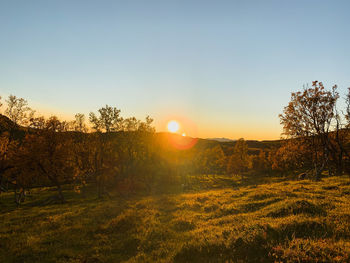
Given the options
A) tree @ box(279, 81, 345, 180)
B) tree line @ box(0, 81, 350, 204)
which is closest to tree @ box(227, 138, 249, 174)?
tree line @ box(0, 81, 350, 204)

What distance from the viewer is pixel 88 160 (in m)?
46.2

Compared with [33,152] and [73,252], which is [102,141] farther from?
[73,252]

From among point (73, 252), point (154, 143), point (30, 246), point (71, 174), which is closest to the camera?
point (73, 252)

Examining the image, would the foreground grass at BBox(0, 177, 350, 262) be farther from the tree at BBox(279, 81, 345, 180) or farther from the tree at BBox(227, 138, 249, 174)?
the tree at BBox(227, 138, 249, 174)

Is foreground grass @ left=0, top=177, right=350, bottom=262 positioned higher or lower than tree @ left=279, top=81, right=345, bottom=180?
lower

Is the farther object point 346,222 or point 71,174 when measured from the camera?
point 71,174

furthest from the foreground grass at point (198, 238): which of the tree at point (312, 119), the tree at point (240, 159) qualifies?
the tree at point (240, 159)

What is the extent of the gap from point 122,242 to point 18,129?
2568cm

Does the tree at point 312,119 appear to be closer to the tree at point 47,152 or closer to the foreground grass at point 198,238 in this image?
the foreground grass at point 198,238

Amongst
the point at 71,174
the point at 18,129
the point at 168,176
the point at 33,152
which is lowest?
the point at 168,176

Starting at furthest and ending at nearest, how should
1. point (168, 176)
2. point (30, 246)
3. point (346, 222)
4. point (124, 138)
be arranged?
1. point (168, 176)
2. point (124, 138)
3. point (30, 246)
4. point (346, 222)

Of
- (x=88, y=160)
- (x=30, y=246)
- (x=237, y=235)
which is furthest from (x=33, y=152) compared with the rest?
(x=237, y=235)

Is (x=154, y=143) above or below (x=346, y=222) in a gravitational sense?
above

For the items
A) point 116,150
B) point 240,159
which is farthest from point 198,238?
point 240,159
